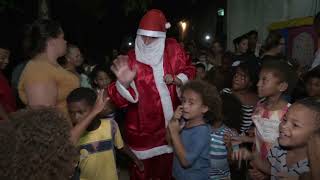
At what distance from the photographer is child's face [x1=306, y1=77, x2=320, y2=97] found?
4.46m

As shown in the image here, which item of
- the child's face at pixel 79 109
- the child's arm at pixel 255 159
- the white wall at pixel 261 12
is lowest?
the child's arm at pixel 255 159

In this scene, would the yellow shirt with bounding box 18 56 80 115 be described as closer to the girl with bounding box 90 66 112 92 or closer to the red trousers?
the red trousers

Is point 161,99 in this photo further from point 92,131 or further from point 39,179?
point 39,179

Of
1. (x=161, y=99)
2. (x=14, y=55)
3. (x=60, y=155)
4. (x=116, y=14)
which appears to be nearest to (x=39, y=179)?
(x=60, y=155)

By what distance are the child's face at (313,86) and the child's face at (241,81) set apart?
2.10 ft

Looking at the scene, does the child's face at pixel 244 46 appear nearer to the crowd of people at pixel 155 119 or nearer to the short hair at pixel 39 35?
the crowd of people at pixel 155 119

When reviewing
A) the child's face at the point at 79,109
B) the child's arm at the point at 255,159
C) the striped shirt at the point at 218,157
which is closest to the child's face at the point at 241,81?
the striped shirt at the point at 218,157

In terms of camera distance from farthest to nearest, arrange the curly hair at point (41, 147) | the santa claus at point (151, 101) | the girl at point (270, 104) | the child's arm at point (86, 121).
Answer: the santa claus at point (151, 101)
the girl at point (270, 104)
the child's arm at point (86, 121)
the curly hair at point (41, 147)

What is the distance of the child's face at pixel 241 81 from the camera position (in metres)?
4.86

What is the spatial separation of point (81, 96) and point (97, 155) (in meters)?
0.44

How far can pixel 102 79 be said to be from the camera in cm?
604

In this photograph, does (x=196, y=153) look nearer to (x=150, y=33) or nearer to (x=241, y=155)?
(x=241, y=155)

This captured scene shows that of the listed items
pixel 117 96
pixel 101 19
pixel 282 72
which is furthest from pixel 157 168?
pixel 101 19

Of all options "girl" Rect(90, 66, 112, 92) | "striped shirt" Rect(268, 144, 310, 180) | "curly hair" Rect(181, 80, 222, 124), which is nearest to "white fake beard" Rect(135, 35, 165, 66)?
"curly hair" Rect(181, 80, 222, 124)
